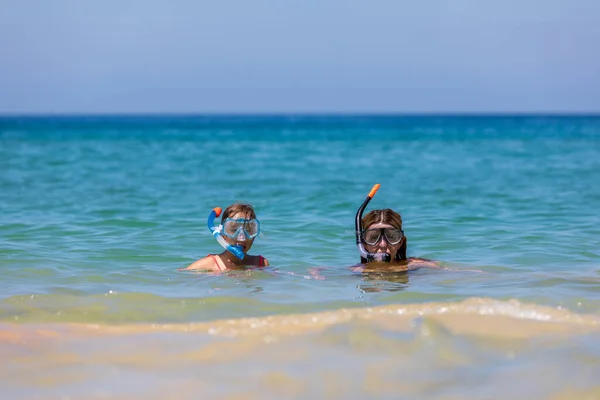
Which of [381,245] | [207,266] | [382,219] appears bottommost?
[207,266]

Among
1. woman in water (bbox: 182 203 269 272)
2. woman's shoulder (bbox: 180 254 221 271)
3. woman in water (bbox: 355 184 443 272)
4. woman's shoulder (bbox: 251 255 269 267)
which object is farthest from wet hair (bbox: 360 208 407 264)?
woman's shoulder (bbox: 180 254 221 271)

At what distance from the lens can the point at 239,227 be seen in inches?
237

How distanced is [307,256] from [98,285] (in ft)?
7.45

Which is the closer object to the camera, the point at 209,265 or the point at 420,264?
the point at 209,265

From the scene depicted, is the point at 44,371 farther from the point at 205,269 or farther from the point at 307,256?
the point at 307,256

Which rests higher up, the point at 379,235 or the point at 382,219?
the point at 382,219

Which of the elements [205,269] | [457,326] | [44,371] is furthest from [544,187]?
[44,371]

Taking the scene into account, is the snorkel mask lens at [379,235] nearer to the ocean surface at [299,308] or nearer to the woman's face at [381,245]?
the woman's face at [381,245]

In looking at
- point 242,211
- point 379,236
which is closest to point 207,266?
point 242,211

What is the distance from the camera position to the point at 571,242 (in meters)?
8.20

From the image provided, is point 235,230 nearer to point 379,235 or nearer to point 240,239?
point 240,239

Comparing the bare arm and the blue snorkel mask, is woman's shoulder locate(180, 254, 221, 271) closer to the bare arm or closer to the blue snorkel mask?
the bare arm

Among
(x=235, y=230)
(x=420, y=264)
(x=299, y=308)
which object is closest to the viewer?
(x=299, y=308)

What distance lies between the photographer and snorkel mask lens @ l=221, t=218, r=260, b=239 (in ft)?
19.7
